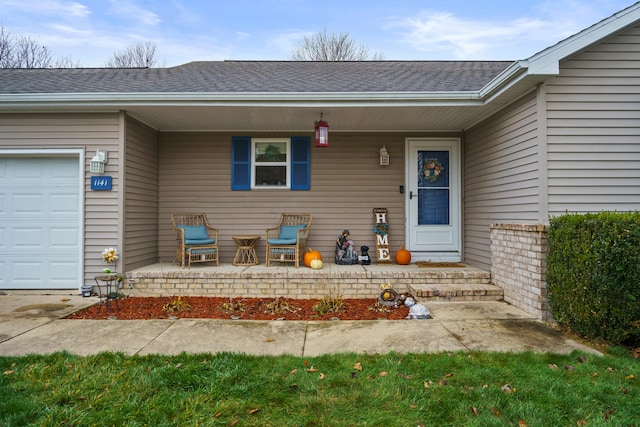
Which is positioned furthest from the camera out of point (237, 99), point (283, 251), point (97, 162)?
point (283, 251)

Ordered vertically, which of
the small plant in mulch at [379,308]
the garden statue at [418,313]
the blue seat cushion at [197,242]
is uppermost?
the blue seat cushion at [197,242]

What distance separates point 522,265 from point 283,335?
2.82 meters

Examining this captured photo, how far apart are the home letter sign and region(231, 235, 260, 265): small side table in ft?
6.44

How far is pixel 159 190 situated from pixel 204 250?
1.54 meters

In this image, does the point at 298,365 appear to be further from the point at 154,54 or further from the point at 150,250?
the point at 154,54

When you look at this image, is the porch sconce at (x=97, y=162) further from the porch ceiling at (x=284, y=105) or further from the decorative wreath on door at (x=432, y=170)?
the decorative wreath on door at (x=432, y=170)

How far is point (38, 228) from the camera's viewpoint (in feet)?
16.6

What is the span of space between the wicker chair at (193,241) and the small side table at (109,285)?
887 millimetres

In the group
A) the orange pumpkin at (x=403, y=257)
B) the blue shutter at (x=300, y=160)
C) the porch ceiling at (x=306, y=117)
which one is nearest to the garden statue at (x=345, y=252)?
the orange pumpkin at (x=403, y=257)

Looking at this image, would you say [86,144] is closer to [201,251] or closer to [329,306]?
[201,251]

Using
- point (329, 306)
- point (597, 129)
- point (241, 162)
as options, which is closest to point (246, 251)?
point (241, 162)

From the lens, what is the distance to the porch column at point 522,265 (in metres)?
3.74

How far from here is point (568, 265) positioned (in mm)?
3338

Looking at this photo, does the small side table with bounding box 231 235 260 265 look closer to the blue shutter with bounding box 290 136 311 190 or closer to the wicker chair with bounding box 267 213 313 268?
the wicker chair with bounding box 267 213 313 268
